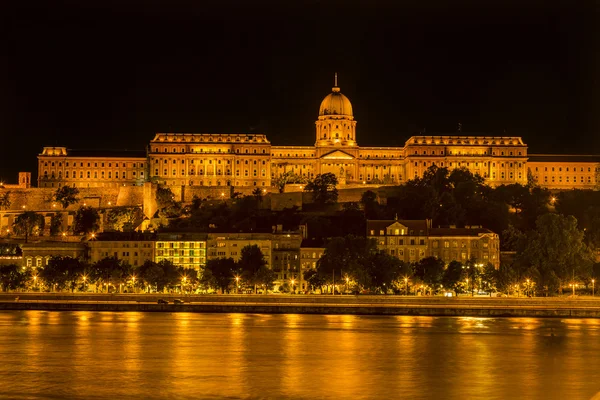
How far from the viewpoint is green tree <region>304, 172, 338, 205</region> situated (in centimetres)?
10081

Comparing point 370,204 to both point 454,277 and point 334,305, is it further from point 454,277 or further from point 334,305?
point 334,305

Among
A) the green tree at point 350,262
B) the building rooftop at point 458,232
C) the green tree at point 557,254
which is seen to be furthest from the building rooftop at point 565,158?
the green tree at point 350,262

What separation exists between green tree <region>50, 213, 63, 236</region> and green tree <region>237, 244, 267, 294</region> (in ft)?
87.0

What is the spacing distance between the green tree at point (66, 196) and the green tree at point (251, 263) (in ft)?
110

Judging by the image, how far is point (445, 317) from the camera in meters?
63.7

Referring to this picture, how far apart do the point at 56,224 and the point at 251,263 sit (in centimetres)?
2967

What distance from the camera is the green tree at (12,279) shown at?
252ft

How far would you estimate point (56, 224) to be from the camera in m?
99.8

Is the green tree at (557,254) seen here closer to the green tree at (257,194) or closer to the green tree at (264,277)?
the green tree at (264,277)

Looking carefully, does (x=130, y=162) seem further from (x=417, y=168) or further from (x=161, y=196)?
(x=417, y=168)

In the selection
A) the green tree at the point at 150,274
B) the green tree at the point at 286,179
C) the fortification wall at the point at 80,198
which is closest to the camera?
the green tree at the point at 150,274

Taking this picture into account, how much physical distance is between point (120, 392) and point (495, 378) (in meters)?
13.9

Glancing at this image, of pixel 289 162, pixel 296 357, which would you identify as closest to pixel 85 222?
pixel 289 162

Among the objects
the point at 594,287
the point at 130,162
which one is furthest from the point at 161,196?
the point at 594,287
